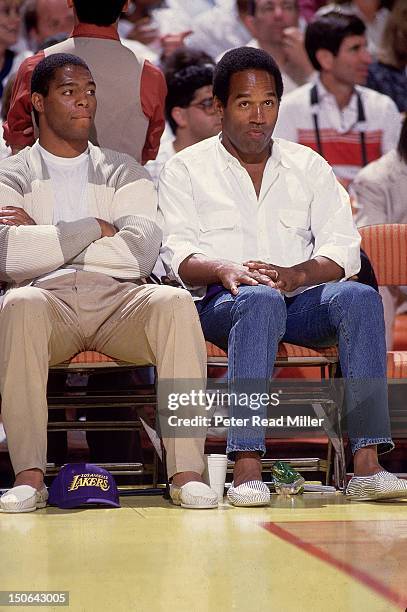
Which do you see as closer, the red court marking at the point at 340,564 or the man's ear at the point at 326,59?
the red court marking at the point at 340,564

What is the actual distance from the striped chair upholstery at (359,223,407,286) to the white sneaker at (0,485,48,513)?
1.68m

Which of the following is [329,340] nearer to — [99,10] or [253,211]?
[253,211]

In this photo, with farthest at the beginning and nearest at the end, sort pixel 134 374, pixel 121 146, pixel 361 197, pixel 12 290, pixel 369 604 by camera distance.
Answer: pixel 361 197, pixel 134 374, pixel 121 146, pixel 12 290, pixel 369 604

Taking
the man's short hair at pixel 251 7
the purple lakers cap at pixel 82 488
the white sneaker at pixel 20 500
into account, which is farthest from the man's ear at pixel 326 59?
the white sneaker at pixel 20 500

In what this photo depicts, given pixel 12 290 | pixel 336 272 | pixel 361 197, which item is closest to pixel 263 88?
pixel 336 272

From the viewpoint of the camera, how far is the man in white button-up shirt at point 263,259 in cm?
290

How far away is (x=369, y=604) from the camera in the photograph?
1.62 metres

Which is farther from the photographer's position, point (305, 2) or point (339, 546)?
point (305, 2)

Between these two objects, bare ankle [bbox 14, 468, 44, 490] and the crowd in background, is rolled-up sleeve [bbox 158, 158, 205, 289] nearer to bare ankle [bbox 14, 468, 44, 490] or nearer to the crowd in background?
bare ankle [bbox 14, 468, 44, 490]

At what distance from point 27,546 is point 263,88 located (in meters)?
1.77

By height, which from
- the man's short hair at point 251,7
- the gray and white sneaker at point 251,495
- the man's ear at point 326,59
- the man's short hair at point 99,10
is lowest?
the gray and white sneaker at point 251,495

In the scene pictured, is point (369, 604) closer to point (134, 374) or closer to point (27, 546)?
point (27, 546)

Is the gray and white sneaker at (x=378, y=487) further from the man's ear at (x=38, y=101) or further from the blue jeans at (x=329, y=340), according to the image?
the man's ear at (x=38, y=101)

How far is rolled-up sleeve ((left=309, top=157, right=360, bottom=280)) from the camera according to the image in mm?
3281
